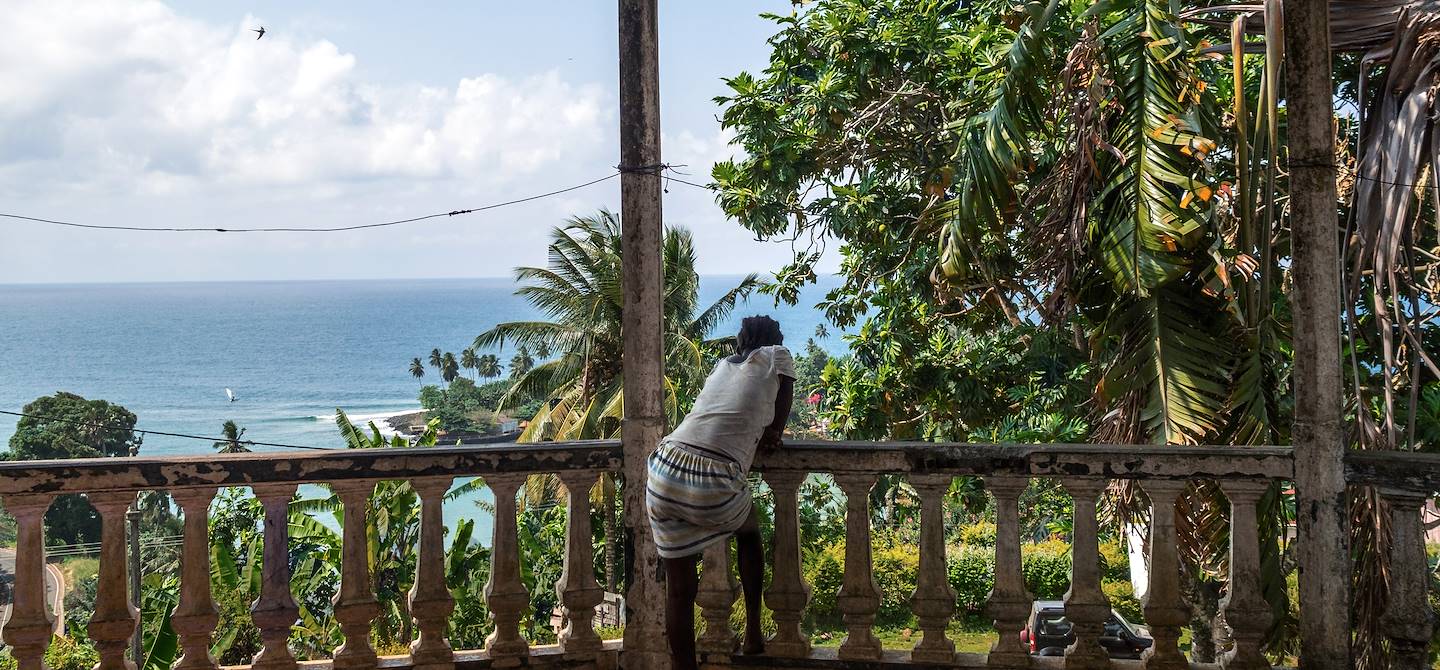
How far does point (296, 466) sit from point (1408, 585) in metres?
3.50

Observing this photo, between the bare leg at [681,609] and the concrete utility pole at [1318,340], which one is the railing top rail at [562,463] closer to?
the concrete utility pole at [1318,340]

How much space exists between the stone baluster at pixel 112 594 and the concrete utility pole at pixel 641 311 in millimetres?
1580

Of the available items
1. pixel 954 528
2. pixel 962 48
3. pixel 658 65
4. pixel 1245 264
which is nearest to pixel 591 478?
pixel 658 65

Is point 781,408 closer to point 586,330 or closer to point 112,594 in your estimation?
point 112,594

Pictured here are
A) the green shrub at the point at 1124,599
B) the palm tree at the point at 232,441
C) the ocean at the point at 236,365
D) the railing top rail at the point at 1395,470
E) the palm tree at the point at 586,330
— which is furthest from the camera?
the ocean at the point at 236,365

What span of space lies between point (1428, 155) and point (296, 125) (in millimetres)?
125050

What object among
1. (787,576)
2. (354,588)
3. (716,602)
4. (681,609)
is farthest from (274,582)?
(787,576)

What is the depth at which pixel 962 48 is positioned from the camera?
32.2 feet

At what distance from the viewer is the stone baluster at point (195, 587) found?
3398 mm

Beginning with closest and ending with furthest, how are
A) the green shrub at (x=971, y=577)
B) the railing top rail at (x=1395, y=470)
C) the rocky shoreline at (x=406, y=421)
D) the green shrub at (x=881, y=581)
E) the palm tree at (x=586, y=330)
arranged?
the railing top rail at (x=1395, y=470)
the green shrub at (x=881, y=581)
the palm tree at (x=586, y=330)
the green shrub at (x=971, y=577)
the rocky shoreline at (x=406, y=421)

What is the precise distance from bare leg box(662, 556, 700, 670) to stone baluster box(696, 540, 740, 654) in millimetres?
148

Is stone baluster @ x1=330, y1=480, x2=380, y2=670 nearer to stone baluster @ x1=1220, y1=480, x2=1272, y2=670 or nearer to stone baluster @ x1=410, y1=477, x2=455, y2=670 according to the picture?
stone baluster @ x1=410, y1=477, x2=455, y2=670

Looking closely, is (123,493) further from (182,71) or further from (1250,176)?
(182,71)

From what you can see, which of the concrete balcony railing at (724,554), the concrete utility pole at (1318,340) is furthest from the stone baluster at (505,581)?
the concrete utility pole at (1318,340)
